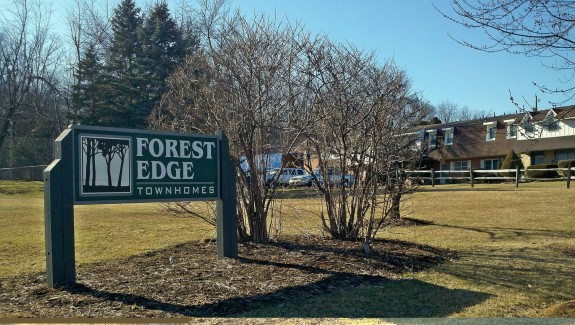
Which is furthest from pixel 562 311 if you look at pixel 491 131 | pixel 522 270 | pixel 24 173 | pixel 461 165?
pixel 461 165

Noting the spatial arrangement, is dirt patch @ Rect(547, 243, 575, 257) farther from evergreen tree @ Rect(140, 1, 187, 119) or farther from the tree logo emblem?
evergreen tree @ Rect(140, 1, 187, 119)

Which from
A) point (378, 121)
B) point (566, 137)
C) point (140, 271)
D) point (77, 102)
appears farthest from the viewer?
point (566, 137)

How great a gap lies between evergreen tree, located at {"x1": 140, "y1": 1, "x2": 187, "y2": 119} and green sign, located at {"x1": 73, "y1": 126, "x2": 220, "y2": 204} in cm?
2777

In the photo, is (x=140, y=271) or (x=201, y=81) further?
(x=201, y=81)

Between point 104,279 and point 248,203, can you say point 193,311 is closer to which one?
point 104,279

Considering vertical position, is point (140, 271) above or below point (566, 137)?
below

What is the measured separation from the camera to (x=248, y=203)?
10.3 metres

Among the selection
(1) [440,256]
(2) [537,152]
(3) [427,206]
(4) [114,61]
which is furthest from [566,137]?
(1) [440,256]

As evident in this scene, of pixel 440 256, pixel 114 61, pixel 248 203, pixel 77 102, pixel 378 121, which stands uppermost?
pixel 114 61

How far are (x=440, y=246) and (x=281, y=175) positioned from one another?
12.2ft

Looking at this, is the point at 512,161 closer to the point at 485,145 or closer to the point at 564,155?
the point at 564,155

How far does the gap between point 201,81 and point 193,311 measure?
5.27 metres

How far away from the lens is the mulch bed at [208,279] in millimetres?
6184

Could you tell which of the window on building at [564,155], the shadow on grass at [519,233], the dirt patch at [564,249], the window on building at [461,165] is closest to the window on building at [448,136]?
the window on building at [461,165]
